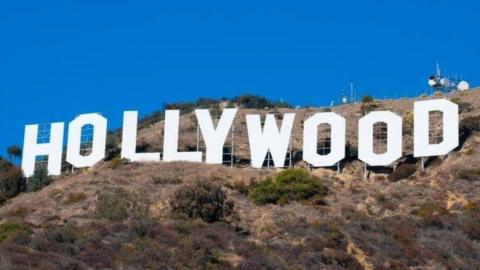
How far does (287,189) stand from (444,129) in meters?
10.3

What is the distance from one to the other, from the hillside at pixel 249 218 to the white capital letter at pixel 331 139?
809mm

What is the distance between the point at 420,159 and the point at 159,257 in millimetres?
25683

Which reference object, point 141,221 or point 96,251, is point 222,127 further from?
point 96,251

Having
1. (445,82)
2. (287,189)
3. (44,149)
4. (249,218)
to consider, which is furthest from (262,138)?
(445,82)

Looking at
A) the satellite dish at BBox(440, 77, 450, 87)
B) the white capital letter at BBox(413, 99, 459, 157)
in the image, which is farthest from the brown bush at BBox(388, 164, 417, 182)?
the satellite dish at BBox(440, 77, 450, 87)

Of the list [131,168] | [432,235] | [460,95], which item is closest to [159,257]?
[432,235]

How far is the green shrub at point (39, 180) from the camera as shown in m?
74.8

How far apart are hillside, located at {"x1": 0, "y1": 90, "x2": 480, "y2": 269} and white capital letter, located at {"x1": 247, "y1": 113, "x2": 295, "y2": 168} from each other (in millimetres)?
870

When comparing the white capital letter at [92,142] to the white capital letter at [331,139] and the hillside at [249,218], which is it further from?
the white capital letter at [331,139]

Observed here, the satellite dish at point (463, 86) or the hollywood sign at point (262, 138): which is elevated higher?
the satellite dish at point (463, 86)

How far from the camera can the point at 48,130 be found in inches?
3019

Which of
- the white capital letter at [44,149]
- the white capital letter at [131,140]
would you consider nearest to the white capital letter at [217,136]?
the white capital letter at [131,140]

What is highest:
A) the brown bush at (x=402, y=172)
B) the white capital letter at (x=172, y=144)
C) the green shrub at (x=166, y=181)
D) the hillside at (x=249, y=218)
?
the white capital letter at (x=172, y=144)

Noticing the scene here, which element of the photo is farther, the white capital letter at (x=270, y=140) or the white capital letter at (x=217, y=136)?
the white capital letter at (x=217, y=136)
